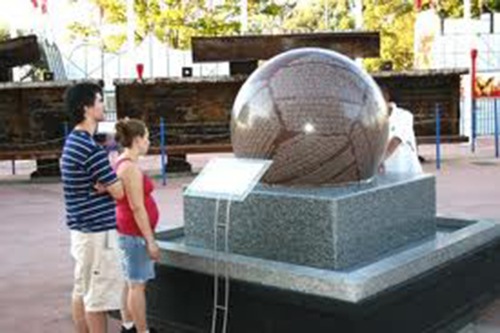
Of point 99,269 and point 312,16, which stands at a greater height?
point 312,16

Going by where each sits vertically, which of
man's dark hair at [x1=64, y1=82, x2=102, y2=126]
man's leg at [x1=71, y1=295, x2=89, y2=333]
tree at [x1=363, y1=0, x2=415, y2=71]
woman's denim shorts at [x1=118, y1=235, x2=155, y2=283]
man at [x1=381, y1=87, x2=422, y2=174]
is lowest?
man's leg at [x1=71, y1=295, x2=89, y2=333]

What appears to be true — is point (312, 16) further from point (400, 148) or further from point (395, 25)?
point (400, 148)

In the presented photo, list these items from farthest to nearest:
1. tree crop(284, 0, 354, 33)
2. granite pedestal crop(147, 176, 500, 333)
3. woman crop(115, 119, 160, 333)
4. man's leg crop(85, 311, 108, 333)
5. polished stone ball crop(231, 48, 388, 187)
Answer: tree crop(284, 0, 354, 33) → polished stone ball crop(231, 48, 388, 187) → woman crop(115, 119, 160, 333) → man's leg crop(85, 311, 108, 333) → granite pedestal crop(147, 176, 500, 333)

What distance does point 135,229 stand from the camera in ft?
17.4

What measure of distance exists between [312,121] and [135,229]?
1.44 meters

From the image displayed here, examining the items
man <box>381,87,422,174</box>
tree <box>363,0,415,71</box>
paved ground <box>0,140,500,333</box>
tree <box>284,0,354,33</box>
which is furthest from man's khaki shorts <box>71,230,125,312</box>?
tree <box>284,0,354,33</box>

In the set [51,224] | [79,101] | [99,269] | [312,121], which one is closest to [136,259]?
[99,269]

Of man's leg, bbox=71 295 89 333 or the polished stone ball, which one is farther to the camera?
the polished stone ball

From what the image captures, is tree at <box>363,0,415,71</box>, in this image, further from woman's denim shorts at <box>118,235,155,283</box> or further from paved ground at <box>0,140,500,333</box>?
woman's denim shorts at <box>118,235,155,283</box>

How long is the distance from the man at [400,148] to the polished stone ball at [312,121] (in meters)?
1.23

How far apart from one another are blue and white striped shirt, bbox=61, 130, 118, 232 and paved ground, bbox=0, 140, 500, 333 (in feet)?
5.31

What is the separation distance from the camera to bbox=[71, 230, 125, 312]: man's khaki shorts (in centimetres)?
499

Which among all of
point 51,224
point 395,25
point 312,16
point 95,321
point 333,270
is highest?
point 312,16

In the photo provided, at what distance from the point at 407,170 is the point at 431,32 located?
93.6 ft
